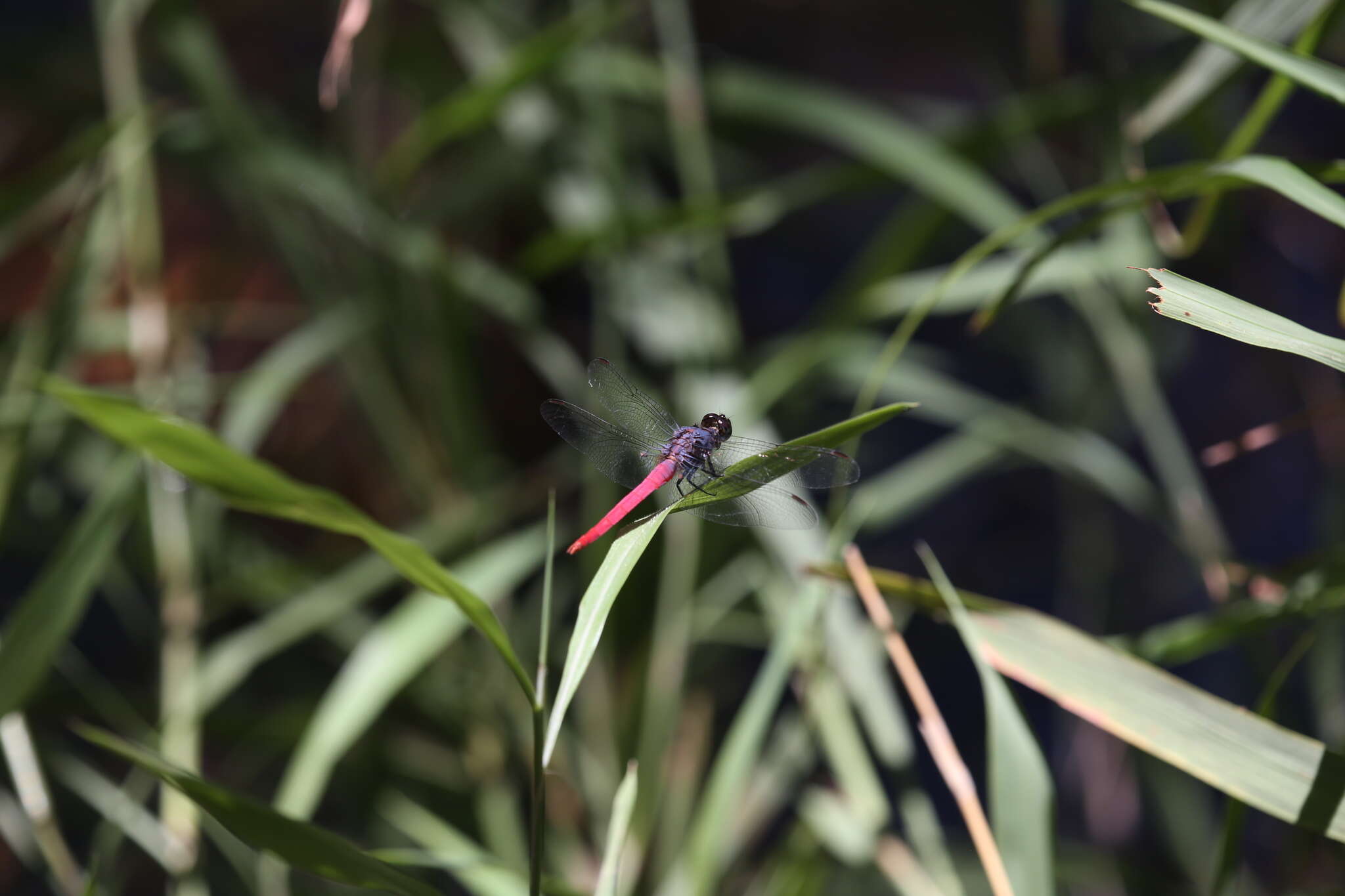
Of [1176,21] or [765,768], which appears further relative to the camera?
[765,768]

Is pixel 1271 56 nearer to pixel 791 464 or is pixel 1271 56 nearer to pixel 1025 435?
pixel 791 464

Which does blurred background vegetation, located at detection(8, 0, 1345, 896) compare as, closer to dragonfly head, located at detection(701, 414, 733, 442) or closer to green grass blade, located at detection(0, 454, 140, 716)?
green grass blade, located at detection(0, 454, 140, 716)

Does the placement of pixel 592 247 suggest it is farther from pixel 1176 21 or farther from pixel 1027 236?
pixel 1176 21

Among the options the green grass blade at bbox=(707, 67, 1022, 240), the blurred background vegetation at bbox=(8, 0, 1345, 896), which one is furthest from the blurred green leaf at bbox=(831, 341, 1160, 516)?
the green grass blade at bbox=(707, 67, 1022, 240)

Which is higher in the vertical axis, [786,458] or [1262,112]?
[1262,112]

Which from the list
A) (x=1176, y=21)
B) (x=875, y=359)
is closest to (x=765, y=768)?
(x=875, y=359)

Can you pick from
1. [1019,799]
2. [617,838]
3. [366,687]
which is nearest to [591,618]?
[617,838]

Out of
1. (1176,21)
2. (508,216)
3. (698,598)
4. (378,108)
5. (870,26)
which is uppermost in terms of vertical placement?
(870,26)
